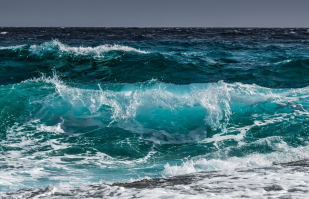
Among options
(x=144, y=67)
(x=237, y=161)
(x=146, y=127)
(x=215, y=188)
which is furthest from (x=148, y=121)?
(x=144, y=67)

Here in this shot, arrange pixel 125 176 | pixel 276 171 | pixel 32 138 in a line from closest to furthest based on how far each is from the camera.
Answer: pixel 276 171 → pixel 125 176 → pixel 32 138

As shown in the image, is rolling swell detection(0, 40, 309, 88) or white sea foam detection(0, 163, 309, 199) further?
rolling swell detection(0, 40, 309, 88)

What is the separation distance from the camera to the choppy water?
5038 millimetres

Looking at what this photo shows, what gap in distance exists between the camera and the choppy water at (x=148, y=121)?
504cm

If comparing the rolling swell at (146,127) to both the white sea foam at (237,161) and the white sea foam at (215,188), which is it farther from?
the white sea foam at (215,188)

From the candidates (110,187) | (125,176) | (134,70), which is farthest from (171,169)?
(134,70)

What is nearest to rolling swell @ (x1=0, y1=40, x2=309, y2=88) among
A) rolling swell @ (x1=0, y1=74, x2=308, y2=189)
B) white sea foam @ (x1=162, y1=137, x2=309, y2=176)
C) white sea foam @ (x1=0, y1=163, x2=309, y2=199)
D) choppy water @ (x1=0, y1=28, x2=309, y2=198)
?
choppy water @ (x1=0, y1=28, x2=309, y2=198)

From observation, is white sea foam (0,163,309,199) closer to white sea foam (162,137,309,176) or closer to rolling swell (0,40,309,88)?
white sea foam (162,137,309,176)

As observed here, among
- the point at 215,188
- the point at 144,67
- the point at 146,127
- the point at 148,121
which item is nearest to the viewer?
the point at 215,188

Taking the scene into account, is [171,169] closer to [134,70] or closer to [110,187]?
[110,187]

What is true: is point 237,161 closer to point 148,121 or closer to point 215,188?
point 215,188

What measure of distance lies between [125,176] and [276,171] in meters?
2.25

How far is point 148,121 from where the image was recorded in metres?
8.07

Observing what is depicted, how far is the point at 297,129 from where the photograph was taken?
23.3 ft
